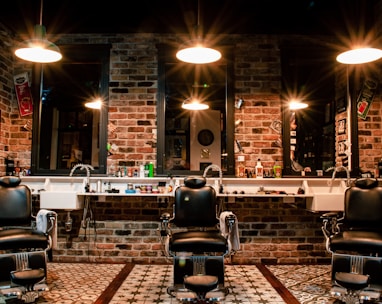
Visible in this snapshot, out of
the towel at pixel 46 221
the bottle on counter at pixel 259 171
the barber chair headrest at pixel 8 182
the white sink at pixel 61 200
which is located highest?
the bottle on counter at pixel 259 171

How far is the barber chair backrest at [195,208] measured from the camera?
3697 mm

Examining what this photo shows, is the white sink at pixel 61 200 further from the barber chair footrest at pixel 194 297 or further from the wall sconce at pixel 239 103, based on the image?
the wall sconce at pixel 239 103

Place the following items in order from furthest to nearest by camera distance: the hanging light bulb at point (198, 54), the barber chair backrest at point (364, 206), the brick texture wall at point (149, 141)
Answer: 1. the brick texture wall at point (149, 141)
2. the barber chair backrest at point (364, 206)
3. the hanging light bulb at point (198, 54)

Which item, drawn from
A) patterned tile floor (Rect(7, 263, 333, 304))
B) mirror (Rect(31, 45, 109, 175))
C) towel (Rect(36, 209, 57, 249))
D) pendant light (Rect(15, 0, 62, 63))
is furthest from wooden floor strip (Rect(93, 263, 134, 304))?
pendant light (Rect(15, 0, 62, 63))

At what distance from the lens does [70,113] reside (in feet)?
17.2

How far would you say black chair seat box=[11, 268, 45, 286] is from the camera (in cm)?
291

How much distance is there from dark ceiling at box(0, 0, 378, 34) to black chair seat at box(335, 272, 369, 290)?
2954 millimetres

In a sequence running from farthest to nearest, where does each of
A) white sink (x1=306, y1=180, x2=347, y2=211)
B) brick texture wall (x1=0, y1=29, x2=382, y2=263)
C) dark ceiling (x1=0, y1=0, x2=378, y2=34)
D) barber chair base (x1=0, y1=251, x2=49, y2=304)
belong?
1. brick texture wall (x1=0, y1=29, x2=382, y2=263)
2. dark ceiling (x1=0, y1=0, x2=378, y2=34)
3. white sink (x1=306, y1=180, x2=347, y2=211)
4. barber chair base (x1=0, y1=251, x2=49, y2=304)

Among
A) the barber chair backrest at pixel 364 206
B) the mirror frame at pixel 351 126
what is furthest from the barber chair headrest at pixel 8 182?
the barber chair backrest at pixel 364 206

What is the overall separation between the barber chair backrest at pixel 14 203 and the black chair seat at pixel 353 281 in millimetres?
3100

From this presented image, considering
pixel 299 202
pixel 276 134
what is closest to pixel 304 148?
pixel 276 134

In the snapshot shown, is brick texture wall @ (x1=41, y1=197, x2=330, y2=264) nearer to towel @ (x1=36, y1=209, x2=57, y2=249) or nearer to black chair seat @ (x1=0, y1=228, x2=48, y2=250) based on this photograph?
towel @ (x1=36, y1=209, x2=57, y2=249)

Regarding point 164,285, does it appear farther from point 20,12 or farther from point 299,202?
point 20,12

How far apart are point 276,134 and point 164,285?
2.32m
